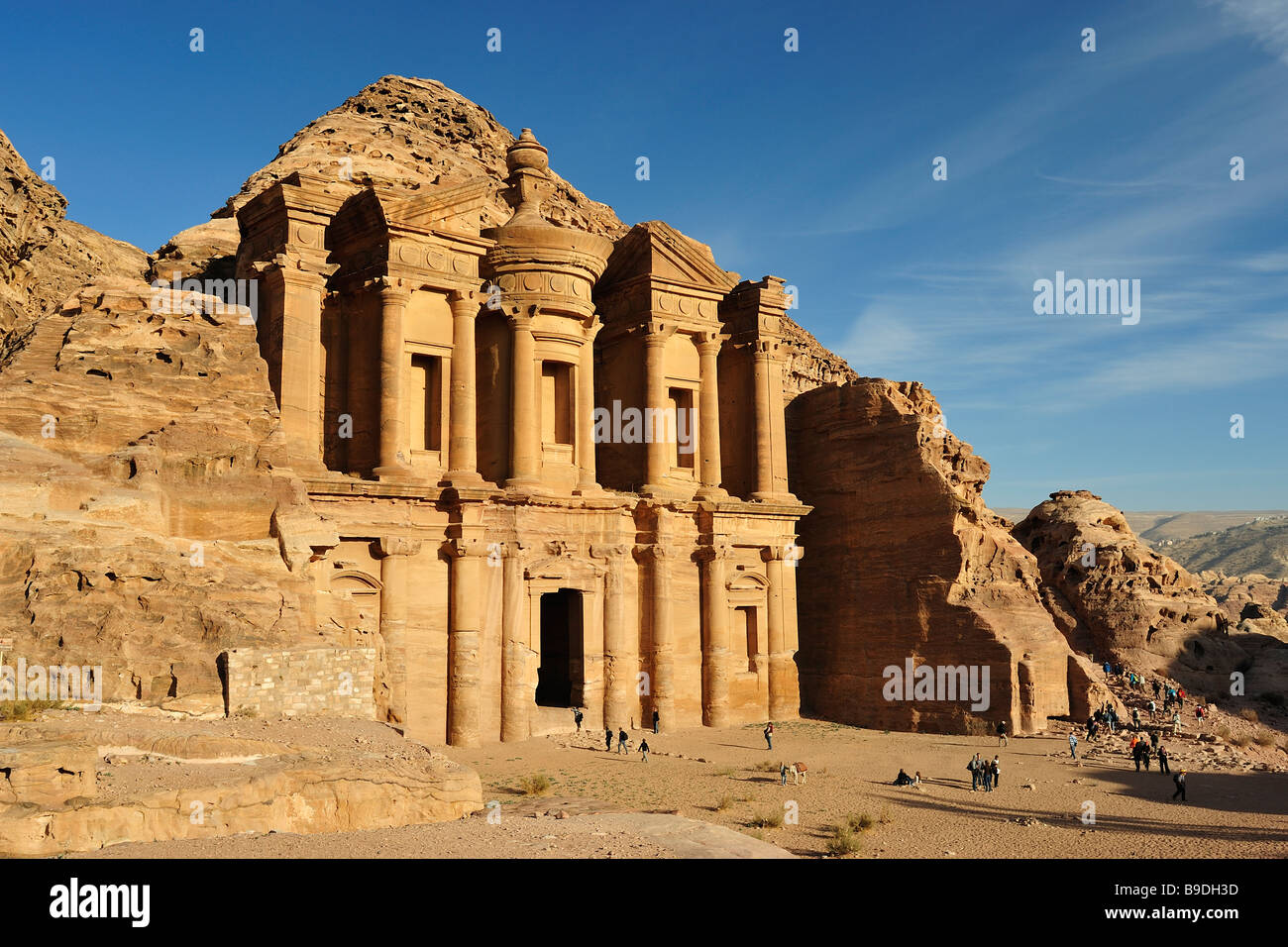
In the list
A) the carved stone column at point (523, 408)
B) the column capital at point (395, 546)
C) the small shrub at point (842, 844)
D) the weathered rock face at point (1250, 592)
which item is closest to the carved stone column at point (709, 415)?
the carved stone column at point (523, 408)

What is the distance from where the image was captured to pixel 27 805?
26.4ft

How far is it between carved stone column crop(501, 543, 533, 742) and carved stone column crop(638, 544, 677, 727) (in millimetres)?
4290

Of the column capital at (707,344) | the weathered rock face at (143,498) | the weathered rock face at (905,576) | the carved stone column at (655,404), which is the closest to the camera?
the weathered rock face at (143,498)

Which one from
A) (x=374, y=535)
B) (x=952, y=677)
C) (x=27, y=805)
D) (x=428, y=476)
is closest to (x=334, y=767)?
(x=27, y=805)

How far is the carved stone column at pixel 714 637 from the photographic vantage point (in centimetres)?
3094

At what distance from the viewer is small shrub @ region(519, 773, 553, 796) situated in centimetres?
1928

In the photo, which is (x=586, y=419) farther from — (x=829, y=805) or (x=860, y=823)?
(x=860, y=823)

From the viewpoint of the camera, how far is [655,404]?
32125 millimetres

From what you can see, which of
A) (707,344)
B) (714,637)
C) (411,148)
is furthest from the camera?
(411,148)

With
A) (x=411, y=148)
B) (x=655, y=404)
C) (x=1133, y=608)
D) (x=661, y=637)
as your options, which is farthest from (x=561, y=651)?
(x=1133, y=608)

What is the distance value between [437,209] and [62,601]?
17.8 m

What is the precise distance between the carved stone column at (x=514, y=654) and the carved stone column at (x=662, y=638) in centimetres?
429

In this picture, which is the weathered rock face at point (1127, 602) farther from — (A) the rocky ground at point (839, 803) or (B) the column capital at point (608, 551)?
(B) the column capital at point (608, 551)

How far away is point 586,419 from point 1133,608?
2052 cm
